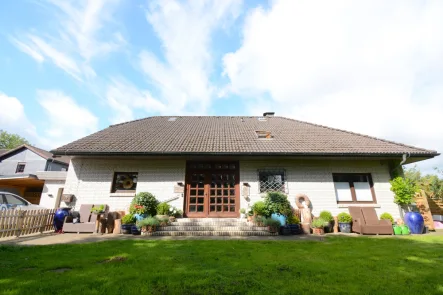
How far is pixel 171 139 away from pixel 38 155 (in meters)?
19.9

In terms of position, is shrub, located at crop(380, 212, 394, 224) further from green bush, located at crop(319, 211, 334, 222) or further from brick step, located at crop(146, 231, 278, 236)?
brick step, located at crop(146, 231, 278, 236)

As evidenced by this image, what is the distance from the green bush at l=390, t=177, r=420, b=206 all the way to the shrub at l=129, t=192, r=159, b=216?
10.3 m

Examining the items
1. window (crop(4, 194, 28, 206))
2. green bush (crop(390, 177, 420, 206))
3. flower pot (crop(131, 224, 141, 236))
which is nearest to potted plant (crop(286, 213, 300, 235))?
green bush (crop(390, 177, 420, 206))

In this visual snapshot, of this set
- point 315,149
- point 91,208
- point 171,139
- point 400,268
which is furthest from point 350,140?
point 91,208

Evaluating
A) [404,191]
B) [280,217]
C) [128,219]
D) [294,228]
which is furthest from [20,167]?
[404,191]

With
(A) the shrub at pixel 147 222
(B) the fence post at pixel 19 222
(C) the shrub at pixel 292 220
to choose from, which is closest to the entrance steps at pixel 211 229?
(A) the shrub at pixel 147 222

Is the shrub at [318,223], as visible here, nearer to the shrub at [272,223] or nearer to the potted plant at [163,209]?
the shrub at [272,223]

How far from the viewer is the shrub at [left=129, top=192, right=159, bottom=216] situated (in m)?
8.45

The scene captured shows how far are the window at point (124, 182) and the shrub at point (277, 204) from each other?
606 cm

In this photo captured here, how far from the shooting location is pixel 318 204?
9.16 meters

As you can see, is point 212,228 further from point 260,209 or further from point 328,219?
point 328,219

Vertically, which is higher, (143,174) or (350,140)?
(350,140)

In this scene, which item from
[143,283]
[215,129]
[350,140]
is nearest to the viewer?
[143,283]

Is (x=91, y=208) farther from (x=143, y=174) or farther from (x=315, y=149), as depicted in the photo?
(x=315, y=149)
